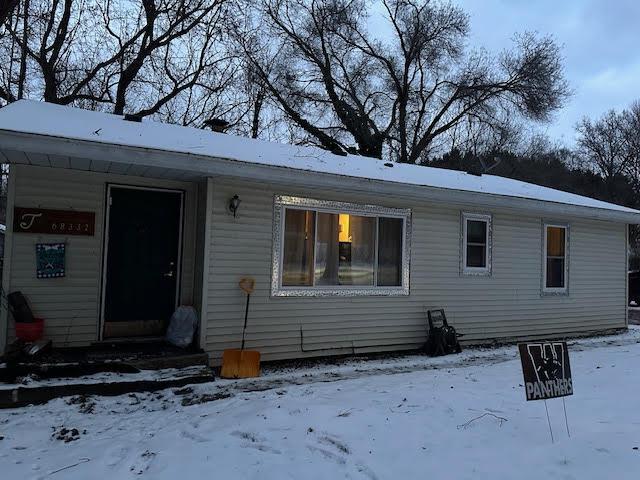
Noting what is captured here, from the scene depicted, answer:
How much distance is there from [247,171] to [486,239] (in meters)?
4.71

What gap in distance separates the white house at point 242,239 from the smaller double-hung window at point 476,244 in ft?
0.09

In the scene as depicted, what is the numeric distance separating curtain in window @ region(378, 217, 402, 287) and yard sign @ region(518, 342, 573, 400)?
403cm

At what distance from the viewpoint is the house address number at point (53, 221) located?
6.11 metres

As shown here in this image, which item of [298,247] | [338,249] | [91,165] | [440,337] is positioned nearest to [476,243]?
[440,337]

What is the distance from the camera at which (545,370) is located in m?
4.07

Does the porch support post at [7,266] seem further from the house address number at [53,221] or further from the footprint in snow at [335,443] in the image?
the footprint in snow at [335,443]

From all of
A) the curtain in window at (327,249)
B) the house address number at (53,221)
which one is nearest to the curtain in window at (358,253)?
the curtain in window at (327,249)

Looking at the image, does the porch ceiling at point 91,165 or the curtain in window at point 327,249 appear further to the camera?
A: the curtain in window at point 327,249

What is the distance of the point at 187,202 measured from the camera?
7.19 metres

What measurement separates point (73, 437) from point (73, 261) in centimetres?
282

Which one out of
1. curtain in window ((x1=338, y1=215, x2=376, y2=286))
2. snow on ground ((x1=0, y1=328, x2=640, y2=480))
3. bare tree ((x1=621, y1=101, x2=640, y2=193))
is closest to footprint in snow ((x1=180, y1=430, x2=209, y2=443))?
snow on ground ((x1=0, y1=328, x2=640, y2=480))

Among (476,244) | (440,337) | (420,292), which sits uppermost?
(476,244)

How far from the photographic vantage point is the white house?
20.2 feet

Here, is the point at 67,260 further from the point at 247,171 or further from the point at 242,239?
the point at 247,171
